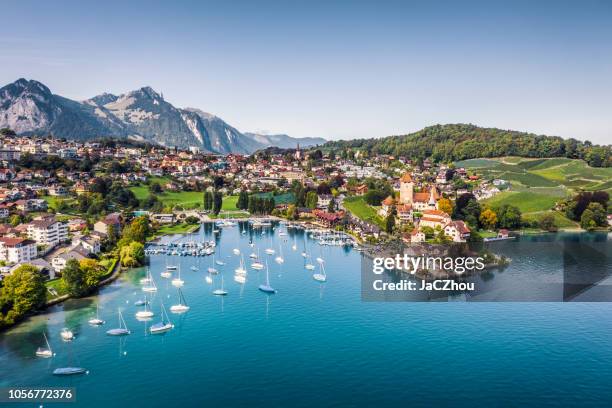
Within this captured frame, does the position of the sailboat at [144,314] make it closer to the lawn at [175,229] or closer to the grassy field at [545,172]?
the lawn at [175,229]

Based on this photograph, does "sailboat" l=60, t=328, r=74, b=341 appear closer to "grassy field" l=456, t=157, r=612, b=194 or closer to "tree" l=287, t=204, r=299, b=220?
"tree" l=287, t=204, r=299, b=220

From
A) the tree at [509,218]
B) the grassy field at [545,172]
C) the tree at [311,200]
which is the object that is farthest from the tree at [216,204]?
the grassy field at [545,172]

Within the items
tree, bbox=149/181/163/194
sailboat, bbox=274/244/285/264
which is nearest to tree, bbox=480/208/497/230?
sailboat, bbox=274/244/285/264

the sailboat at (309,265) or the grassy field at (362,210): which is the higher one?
the grassy field at (362,210)

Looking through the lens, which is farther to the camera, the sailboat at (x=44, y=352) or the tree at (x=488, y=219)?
the tree at (x=488, y=219)

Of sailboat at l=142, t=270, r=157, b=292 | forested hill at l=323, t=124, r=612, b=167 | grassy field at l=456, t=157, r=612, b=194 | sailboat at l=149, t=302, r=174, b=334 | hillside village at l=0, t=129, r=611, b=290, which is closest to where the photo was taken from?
sailboat at l=149, t=302, r=174, b=334

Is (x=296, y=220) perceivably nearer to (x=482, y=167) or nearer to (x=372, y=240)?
(x=372, y=240)
